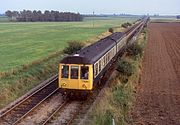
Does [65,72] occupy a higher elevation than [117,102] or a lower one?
higher

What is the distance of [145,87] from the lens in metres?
23.9

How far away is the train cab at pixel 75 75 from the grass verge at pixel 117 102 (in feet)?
4.32

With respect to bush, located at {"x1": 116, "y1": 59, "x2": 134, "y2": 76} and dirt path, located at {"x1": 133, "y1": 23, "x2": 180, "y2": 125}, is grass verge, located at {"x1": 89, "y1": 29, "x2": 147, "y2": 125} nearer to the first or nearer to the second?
bush, located at {"x1": 116, "y1": 59, "x2": 134, "y2": 76}

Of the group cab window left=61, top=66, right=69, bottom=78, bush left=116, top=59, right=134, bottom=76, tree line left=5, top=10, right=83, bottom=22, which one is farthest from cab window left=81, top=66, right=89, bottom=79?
tree line left=5, top=10, right=83, bottom=22

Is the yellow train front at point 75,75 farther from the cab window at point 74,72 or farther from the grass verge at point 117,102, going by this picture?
the grass verge at point 117,102

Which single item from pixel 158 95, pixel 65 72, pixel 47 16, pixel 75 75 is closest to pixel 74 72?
pixel 75 75

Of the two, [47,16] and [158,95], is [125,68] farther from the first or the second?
[47,16]

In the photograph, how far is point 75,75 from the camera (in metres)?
19.8

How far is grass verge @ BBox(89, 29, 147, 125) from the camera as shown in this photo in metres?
15.0

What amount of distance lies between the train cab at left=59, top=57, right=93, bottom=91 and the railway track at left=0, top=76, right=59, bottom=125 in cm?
187

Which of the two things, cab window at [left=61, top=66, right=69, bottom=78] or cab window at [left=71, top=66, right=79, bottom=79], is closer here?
cab window at [left=71, top=66, right=79, bottom=79]

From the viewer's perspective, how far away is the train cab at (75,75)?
64.4ft

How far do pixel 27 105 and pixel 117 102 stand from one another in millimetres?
5096

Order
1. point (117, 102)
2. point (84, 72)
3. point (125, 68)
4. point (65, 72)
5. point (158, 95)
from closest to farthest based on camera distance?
point (117, 102) → point (84, 72) → point (65, 72) → point (158, 95) → point (125, 68)
